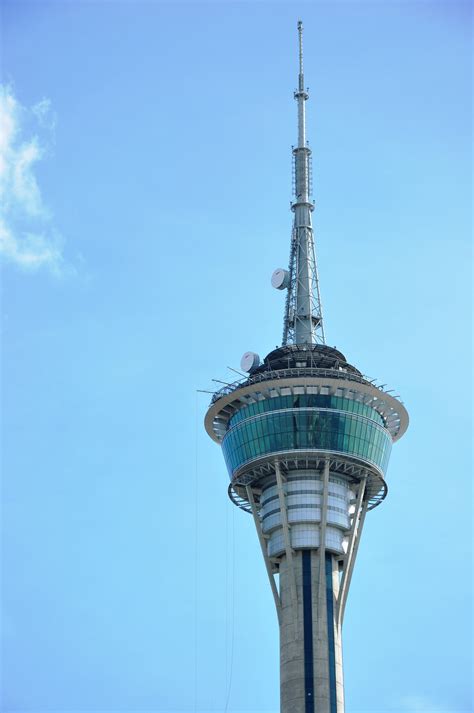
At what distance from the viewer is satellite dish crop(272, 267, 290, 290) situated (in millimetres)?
168625

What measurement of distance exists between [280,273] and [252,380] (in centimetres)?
2021

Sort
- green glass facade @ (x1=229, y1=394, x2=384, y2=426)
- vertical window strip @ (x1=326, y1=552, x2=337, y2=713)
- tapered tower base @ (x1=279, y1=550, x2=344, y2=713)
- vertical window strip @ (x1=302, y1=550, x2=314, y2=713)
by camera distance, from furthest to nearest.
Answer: green glass facade @ (x1=229, y1=394, x2=384, y2=426) < tapered tower base @ (x1=279, y1=550, x2=344, y2=713) < vertical window strip @ (x1=326, y1=552, x2=337, y2=713) < vertical window strip @ (x1=302, y1=550, x2=314, y2=713)

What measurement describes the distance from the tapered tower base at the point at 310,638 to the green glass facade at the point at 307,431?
42.5 feet

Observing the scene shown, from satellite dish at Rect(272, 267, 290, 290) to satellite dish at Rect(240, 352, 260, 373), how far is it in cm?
1376

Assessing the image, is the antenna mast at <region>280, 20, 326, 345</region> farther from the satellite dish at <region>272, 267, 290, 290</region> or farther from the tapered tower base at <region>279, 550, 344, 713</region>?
the tapered tower base at <region>279, 550, 344, 713</region>

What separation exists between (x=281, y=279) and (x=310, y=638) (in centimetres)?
4828

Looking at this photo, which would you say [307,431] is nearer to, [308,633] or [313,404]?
[313,404]

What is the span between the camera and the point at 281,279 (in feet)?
553

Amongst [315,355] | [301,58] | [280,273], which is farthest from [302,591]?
[301,58]

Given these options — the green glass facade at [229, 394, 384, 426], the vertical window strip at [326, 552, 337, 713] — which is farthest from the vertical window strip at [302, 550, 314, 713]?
the green glass facade at [229, 394, 384, 426]

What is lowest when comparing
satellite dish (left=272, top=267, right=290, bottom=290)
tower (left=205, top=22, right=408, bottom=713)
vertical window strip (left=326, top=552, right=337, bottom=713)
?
vertical window strip (left=326, top=552, right=337, bottom=713)

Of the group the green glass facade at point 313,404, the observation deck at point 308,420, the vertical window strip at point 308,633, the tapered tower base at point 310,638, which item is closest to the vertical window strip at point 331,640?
the tapered tower base at point 310,638

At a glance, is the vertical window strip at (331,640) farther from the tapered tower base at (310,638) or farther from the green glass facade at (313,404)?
the green glass facade at (313,404)

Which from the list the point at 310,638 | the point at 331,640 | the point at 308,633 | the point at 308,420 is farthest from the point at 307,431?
the point at 331,640
